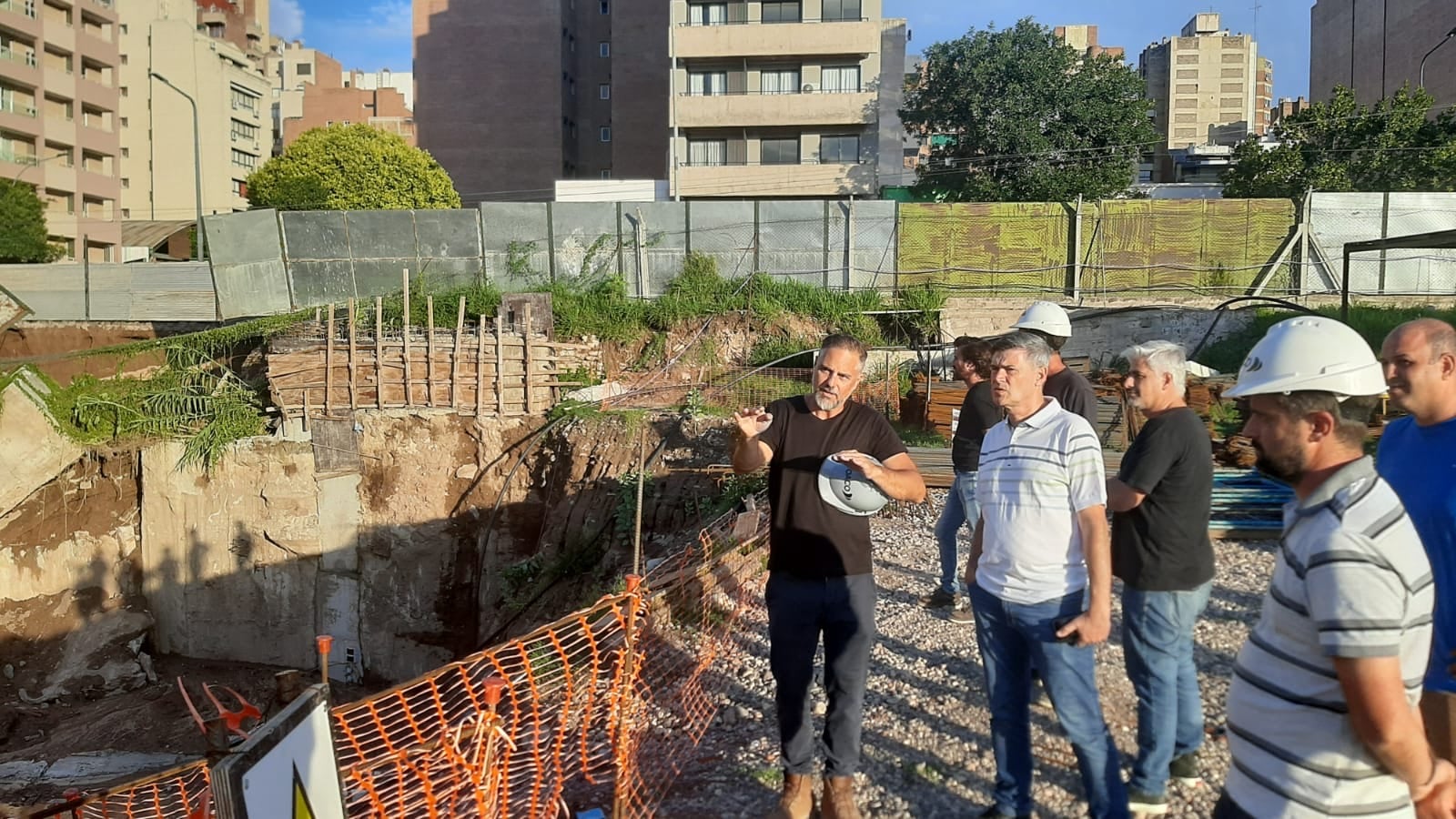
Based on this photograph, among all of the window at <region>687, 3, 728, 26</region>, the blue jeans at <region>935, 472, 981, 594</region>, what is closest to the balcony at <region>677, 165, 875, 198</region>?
the window at <region>687, 3, 728, 26</region>

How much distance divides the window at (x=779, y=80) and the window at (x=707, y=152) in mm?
2327

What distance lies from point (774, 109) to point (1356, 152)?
54.7ft

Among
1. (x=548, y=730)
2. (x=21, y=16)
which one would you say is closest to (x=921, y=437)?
(x=548, y=730)

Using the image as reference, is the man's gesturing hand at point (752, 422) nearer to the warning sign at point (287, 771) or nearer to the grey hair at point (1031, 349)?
the grey hair at point (1031, 349)

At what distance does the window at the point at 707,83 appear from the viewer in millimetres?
32312

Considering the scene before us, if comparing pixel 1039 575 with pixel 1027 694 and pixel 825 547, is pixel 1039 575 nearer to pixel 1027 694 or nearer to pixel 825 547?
pixel 1027 694

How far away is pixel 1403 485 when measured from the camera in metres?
2.50

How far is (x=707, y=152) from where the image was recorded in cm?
3275

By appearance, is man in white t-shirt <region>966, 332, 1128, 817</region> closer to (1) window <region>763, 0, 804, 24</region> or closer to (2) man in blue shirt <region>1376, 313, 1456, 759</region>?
(2) man in blue shirt <region>1376, 313, 1456, 759</region>

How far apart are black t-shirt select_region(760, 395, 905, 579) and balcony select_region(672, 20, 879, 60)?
29.9 meters

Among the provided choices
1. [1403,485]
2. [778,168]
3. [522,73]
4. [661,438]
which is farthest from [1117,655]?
[522,73]

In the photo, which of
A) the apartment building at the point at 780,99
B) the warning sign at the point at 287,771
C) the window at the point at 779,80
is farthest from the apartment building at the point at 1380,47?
the warning sign at the point at 287,771

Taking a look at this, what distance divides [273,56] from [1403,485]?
225ft

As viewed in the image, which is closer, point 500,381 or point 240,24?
point 500,381
